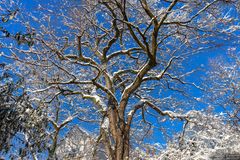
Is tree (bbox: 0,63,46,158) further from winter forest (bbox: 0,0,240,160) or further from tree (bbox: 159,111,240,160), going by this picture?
tree (bbox: 159,111,240,160)

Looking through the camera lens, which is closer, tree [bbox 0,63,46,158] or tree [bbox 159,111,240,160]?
tree [bbox 0,63,46,158]

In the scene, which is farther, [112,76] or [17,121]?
[112,76]

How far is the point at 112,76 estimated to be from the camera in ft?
27.3

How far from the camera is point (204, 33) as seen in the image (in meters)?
7.12

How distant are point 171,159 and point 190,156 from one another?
607mm

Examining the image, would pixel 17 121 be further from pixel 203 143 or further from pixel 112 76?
pixel 203 143

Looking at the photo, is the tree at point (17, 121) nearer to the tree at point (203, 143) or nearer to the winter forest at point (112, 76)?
the winter forest at point (112, 76)

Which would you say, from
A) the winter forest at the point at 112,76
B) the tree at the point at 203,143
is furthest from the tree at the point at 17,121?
the tree at the point at 203,143

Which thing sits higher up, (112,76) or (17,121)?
(112,76)

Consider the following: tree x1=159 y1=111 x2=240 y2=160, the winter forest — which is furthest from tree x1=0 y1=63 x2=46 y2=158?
tree x1=159 y1=111 x2=240 y2=160

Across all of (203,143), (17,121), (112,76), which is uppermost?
(112,76)

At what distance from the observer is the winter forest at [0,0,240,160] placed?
5461 mm

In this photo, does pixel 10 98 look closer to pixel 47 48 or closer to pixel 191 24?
pixel 47 48

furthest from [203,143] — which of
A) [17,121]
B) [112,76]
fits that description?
[17,121]
